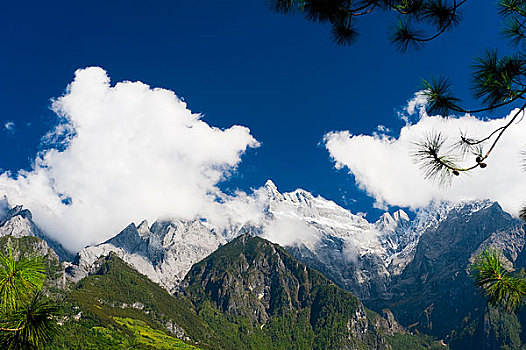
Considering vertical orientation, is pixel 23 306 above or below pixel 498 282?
below

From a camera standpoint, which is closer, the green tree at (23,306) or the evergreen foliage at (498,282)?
the green tree at (23,306)

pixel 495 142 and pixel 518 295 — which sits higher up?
pixel 495 142

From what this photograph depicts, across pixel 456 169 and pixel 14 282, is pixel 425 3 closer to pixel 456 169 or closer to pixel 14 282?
pixel 456 169

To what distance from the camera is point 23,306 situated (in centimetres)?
581

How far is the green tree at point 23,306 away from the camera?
5461 millimetres

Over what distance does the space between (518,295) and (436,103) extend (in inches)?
144

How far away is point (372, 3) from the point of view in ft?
22.3

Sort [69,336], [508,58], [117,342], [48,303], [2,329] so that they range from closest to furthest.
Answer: [2,329]
[48,303]
[508,58]
[69,336]
[117,342]

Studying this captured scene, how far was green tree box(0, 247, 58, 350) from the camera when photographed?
5.46 m

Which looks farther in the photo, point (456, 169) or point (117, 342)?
point (117, 342)

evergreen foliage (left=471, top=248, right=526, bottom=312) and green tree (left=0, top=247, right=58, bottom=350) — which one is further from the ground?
evergreen foliage (left=471, top=248, right=526, bottom=312)

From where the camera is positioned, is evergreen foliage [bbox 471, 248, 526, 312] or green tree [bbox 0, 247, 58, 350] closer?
green tree [bbox 0, 247, 58, 350]

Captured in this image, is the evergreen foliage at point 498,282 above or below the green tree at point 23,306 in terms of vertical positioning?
above

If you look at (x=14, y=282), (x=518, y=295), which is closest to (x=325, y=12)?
(x=518, y=295)
